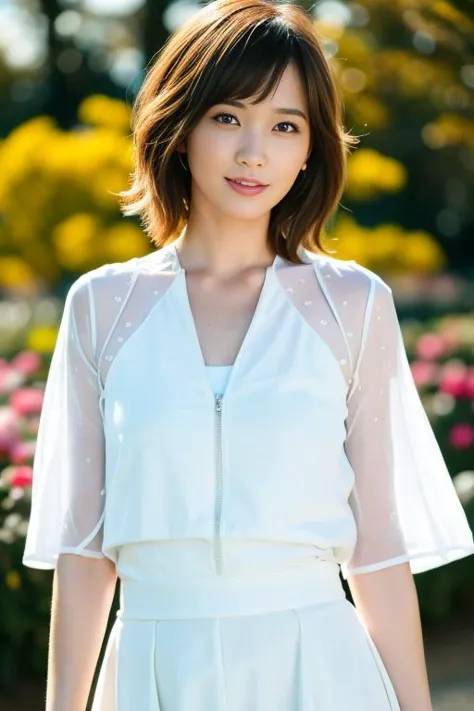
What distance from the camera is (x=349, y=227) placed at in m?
14.4

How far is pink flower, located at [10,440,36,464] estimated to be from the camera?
198 inches

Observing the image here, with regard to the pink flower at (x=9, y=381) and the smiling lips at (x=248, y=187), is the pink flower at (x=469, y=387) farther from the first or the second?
the smiling lips at (x=248, y=187)

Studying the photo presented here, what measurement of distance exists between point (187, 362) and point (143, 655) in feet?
1.58

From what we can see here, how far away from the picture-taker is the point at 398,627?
7.91ft

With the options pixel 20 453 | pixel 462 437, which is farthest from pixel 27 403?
pixel 462 437

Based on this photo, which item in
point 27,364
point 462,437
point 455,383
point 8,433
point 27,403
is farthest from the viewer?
point 27,364

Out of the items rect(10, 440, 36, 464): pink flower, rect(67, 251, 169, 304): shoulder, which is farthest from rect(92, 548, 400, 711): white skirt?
rect(10, 440, 36, 464): pink flower

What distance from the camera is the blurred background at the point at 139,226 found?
201 inches

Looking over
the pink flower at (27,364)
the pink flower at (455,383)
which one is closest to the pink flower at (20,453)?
the pink flower at (27,364)

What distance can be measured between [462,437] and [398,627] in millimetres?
3856

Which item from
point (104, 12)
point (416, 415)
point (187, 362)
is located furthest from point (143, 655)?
point (104, 12)

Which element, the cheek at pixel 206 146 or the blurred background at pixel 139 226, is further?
the blurred background at pixel 139 226

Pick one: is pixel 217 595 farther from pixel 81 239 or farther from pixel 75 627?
pixel 81 239

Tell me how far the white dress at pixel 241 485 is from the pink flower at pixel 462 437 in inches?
146
